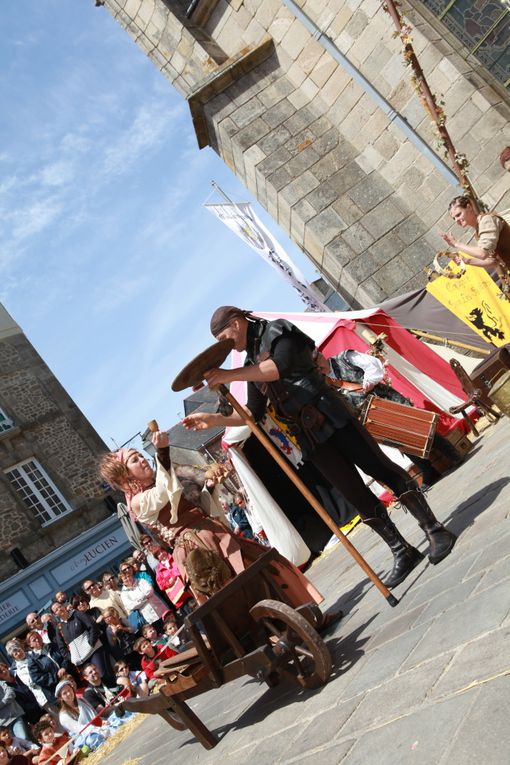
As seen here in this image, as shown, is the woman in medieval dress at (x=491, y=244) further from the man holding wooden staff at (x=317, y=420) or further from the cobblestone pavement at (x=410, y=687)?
the man holding wooden staff at (x=317, y=420)

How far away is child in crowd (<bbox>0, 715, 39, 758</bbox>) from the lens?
9.20m

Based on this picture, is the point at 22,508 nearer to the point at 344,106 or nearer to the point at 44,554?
the point at 44,554

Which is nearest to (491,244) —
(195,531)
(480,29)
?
(195,531)

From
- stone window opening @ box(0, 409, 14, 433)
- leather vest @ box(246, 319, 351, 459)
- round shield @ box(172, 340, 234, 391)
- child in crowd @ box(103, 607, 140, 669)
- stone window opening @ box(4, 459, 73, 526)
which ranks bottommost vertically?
child in crowd @ box(103, 607, 140, 669)

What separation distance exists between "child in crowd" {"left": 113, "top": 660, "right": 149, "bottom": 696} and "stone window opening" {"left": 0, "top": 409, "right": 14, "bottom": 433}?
1714 cm

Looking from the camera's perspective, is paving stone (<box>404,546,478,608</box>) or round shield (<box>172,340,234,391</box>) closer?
paving stone (<box>404,546,478,608</box>)

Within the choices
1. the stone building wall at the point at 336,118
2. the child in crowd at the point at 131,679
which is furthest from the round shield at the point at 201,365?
the stone building wall at the point at 336,118

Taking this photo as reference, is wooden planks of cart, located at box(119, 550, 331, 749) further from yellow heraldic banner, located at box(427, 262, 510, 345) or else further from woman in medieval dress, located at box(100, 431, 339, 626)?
yellow heraldic banner, located at box(427, 262, 510, 345)

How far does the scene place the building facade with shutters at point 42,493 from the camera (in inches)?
909

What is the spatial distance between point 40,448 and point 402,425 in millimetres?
19790

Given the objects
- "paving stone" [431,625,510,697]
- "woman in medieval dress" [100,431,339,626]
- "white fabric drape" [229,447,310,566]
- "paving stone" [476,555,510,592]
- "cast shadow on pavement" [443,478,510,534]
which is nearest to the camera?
"paving stone" [431,625,510,697]

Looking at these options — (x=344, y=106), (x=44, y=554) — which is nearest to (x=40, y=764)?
(x=344, y=106)

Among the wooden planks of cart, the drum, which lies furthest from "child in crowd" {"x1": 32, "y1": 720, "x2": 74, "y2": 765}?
the drum

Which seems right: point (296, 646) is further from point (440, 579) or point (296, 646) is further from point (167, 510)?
point (167, 510)
